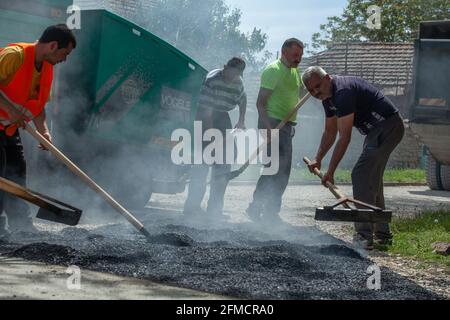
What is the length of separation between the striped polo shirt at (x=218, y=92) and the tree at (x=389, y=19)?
80.7ft

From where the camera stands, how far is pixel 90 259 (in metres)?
5.58

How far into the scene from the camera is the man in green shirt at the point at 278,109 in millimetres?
8852

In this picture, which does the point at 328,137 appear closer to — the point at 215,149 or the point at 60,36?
the point at 215,149

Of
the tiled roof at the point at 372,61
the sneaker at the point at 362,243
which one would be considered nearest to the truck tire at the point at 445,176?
the sneaker at the point at 362,243

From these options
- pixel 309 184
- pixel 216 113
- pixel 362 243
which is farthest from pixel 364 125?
pixel 309 184

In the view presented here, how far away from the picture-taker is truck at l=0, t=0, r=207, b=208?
8.71 metres

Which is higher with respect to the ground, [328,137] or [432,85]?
[432,85]

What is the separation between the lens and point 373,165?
723cm

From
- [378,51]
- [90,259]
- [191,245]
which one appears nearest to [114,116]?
[191,245]

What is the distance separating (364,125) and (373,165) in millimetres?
393

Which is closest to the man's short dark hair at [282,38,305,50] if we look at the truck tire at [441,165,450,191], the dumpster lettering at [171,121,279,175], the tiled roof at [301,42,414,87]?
the dumpster lettering at [171,121,279,175]

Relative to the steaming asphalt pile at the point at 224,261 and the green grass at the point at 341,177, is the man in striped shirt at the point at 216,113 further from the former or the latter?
the green grass at the point at 341,177
